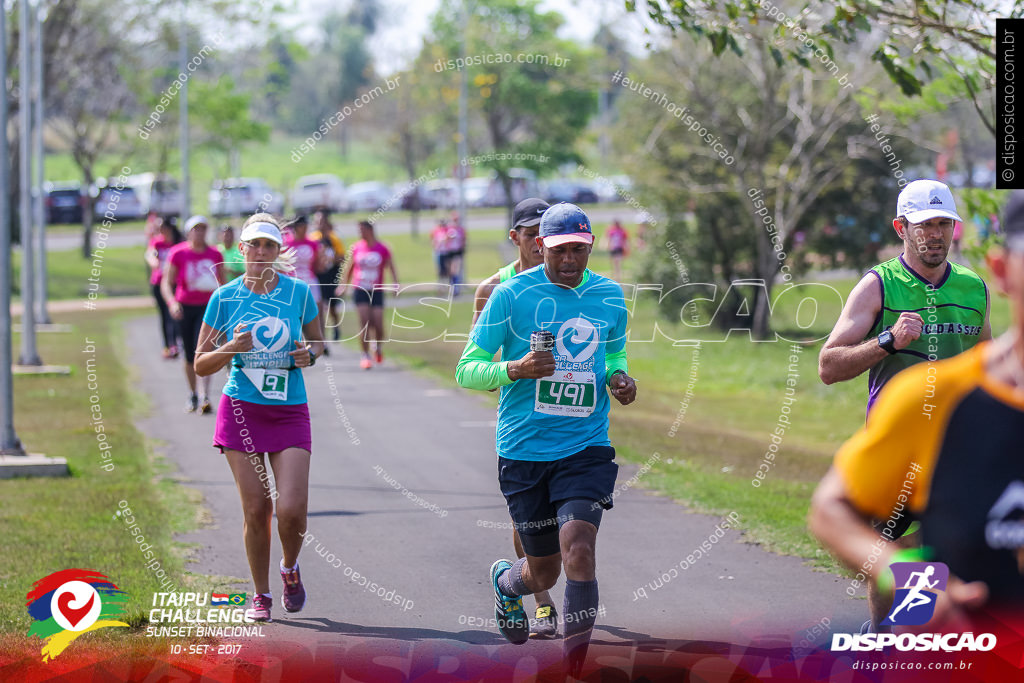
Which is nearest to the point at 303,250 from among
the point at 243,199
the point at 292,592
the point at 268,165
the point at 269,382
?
the point at 269,382

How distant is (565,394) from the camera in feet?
17.0

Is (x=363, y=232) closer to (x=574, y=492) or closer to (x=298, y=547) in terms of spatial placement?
(x=298, y=547)

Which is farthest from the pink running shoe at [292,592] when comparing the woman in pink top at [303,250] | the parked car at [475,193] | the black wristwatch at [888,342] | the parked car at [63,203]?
the parked car at [63,203]

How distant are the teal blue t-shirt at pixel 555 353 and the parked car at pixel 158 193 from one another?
32.8 metres

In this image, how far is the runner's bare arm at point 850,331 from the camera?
5098mm

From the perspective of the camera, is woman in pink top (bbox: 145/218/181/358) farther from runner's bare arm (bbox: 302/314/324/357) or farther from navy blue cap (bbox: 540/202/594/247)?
navy blue cap (bbox: 540/202/594/247)

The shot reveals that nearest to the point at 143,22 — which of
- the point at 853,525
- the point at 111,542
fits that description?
the point at 111,542

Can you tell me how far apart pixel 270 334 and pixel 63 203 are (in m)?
45.0

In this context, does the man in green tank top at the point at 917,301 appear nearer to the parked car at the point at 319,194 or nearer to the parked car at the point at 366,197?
the parked car at the point at 319,194

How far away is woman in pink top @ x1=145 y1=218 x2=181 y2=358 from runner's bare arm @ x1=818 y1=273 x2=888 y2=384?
10442 millimetres

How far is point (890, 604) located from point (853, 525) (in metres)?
0.97

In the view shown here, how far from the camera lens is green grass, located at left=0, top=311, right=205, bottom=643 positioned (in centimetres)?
656

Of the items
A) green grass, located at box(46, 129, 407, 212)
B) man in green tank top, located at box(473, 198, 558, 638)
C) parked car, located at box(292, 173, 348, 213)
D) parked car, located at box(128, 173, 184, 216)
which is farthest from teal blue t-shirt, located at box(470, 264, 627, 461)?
parked car, located at box(292, 173, 348, 213)

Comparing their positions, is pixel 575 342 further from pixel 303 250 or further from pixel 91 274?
pixel 91 274
